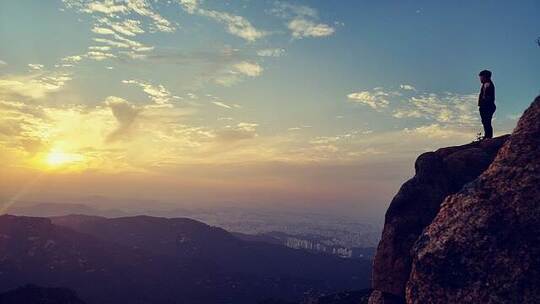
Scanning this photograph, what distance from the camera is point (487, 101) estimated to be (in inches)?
1020

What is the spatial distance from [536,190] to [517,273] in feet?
10.8

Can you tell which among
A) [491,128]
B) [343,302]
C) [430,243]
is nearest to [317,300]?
[343,302]

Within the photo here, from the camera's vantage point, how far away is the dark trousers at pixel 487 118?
2603cm

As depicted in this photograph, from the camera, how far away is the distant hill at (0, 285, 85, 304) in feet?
363

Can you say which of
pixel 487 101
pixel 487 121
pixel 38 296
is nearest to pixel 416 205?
pixel 487 121

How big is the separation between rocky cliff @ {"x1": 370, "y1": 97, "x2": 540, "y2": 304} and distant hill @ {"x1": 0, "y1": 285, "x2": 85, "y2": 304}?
11720cm

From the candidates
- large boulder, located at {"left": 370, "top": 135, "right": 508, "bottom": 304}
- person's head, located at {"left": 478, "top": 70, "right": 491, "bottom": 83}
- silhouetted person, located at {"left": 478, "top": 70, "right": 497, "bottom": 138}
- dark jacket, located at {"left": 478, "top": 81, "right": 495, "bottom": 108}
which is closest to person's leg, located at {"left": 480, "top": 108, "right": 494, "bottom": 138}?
silhouetted person, located at {"left": 478, "top": 70, "right": 497, "bottom": 138}

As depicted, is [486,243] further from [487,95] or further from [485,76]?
[485,76]

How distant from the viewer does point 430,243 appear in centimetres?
1645

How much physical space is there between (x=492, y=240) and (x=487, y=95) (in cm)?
1401

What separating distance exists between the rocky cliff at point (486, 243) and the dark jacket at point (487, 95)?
24.6 ft

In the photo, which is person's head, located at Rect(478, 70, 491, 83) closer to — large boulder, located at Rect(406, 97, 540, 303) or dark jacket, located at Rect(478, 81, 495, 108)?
dark jacket, located at Rect(478, 81, 495, 108)

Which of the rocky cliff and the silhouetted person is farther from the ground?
the silhouetted person

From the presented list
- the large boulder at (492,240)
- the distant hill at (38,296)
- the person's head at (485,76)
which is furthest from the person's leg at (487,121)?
the distant hill at (38,296)
